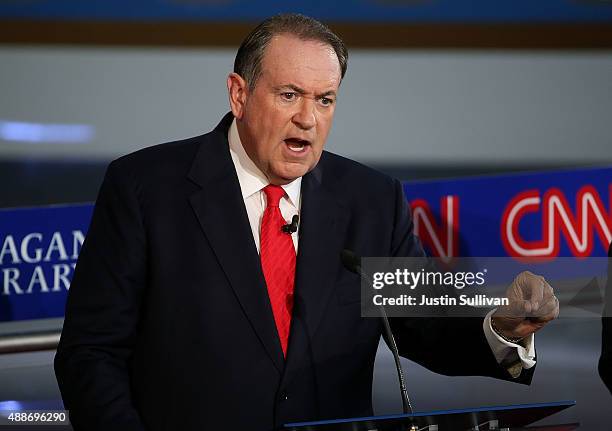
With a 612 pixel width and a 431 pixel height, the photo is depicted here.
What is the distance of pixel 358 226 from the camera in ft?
6.49

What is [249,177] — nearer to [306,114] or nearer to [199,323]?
[306,114]

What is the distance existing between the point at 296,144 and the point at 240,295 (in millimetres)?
307

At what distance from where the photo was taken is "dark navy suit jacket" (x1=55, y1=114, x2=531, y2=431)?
1812 mm

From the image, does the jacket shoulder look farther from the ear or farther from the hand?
the hand

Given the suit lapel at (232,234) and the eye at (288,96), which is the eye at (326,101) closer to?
the eye at (288,96)

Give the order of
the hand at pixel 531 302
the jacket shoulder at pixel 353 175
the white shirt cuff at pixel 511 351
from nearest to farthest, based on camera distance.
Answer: the hand at pixel 531 302, the white shirt cuff at pixel 511 351, the jacket shoulder at pixel 353 175

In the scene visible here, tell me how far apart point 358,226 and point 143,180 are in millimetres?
440

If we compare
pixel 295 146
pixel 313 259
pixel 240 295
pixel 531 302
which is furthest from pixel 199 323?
pixel 531 302

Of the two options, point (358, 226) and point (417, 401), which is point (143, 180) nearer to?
point (358, 226)

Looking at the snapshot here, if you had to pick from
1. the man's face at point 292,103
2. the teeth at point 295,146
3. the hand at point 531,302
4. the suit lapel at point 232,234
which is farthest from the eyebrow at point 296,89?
the hand at point 531,302

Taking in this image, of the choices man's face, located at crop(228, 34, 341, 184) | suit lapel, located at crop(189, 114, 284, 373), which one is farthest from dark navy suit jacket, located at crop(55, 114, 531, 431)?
man's face, located at crop(228, 34, 341, 184)

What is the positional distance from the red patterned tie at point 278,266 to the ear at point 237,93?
198 millimetres

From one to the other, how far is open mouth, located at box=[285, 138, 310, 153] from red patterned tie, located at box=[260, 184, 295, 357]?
0.13 meters

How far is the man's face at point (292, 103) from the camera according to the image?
1814 mm
